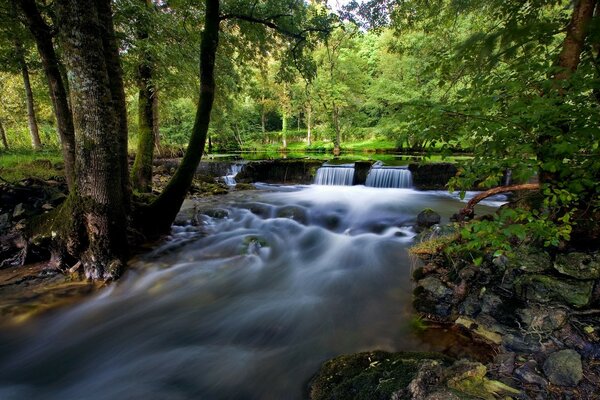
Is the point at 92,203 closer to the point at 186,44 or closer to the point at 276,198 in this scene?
the point at 186,44

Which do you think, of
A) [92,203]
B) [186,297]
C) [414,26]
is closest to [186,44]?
[92,203]

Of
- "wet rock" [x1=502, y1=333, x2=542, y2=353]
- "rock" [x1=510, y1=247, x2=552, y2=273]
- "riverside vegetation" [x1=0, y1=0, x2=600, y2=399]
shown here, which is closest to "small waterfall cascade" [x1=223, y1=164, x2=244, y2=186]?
"riverside vegetation" [x1=0, y1=0, x2=600, y2=399]

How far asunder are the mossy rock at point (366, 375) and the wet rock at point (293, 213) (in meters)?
5.41

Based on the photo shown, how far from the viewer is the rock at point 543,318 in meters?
2.64

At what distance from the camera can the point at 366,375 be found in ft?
7.86

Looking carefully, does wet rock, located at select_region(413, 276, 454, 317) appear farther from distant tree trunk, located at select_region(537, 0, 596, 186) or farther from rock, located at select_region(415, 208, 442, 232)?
rock, located at select_region(415, 208, 442, 232)

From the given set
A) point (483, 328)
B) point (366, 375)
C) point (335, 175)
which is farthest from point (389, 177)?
point (366, 375)

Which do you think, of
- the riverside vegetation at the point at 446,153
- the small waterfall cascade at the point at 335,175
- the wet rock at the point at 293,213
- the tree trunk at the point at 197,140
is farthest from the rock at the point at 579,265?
the small waterfall cascade at the point at 335,175

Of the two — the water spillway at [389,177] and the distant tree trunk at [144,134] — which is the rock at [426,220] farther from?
the distant tree trunk at [144,134]

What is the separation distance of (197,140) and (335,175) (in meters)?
9.24

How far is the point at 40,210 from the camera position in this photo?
6000 millimetres

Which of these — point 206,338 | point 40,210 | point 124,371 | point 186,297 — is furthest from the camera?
point 40,210

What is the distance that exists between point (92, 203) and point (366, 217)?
6278 millimetres

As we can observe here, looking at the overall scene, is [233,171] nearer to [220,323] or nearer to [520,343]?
[220,323]
